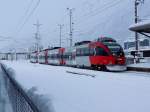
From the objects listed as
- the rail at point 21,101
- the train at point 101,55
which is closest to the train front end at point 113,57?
the train at point 101,55

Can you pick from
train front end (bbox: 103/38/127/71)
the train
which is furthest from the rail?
the train

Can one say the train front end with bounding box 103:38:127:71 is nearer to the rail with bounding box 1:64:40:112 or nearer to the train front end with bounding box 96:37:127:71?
the train front end with bounding box 96:37:127:71

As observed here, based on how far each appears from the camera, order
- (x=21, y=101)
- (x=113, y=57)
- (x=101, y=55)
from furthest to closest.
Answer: (x=101, y=55) < (x=113, y=57) < (x=21, y=101)

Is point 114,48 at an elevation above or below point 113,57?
above

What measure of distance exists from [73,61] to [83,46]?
4371 millimetres

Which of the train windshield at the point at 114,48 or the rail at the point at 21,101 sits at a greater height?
the train windshield at the point at 114,48

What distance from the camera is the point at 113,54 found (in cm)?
2912

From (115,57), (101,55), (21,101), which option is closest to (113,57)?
(115,57)

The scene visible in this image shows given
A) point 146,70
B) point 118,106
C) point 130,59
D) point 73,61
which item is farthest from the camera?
point 130,59

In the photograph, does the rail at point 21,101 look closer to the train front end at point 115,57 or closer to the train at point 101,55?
the train front end at point 115,57

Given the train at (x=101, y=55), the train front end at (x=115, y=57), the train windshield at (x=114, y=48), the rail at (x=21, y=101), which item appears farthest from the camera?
the train windshield at (x=114, y=48)

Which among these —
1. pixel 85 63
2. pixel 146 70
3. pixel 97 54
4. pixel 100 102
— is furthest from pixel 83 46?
pixel 100 102

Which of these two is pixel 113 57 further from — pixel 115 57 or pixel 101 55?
pixel 101 55

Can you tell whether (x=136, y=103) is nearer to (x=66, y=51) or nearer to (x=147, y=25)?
(x=147, y=25)
